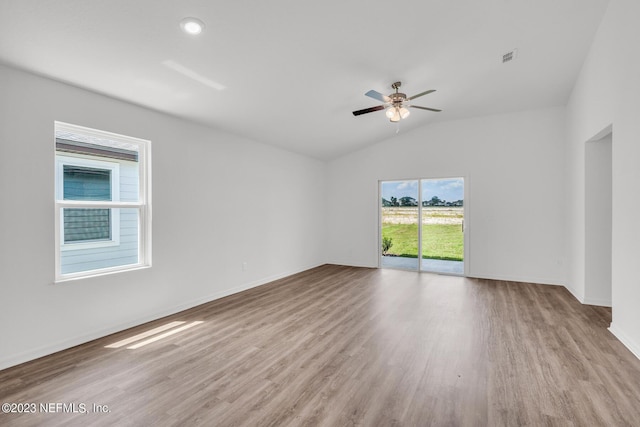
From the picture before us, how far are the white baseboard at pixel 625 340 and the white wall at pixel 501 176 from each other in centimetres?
250

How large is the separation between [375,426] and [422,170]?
218 inches

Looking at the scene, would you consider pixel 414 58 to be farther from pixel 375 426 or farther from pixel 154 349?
pixel 154 349

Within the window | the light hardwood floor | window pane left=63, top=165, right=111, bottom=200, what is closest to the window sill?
the window

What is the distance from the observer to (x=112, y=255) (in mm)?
3465

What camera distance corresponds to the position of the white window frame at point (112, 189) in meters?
3.00

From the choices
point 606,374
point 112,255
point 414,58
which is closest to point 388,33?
point 414,58

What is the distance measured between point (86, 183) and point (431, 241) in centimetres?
600

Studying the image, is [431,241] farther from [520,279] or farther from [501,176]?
[501,176]


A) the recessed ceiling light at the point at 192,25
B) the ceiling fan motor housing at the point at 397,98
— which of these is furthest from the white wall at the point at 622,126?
the recessed ceiling light at the point at 192,25

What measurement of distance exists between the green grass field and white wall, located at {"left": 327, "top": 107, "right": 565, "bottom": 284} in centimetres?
27

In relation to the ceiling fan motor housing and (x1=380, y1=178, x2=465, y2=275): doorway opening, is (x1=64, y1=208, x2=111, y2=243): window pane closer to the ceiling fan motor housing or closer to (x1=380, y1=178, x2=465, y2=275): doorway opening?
the ceiling fan motor housing

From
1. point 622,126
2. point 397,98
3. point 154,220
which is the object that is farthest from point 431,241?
point 154,220

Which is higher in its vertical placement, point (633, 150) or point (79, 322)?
point (633, 150)

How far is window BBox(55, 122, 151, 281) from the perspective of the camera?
3.04 m
